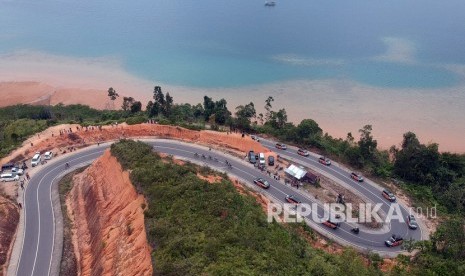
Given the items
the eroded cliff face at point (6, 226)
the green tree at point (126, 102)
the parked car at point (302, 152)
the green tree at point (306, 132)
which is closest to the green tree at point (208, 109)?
the green tree at point (126, 102)

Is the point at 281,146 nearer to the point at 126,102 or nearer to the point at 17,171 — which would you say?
the point at 126,102

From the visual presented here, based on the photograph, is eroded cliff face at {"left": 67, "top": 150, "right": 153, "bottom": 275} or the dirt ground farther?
the dirt ground

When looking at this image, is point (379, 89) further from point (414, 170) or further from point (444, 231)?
point (444, 231)

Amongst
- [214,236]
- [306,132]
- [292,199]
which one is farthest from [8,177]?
[306,132]

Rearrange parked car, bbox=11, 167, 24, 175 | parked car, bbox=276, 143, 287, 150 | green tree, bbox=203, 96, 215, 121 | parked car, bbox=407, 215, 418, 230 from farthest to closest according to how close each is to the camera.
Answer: green tree, bbox=203, 96, 215, 121 → parked car, bbox=276, 143, 287, 150 → parked car, bbox=11, 167, 24, 175 → parked car, bbox=407, 215, 418, 230

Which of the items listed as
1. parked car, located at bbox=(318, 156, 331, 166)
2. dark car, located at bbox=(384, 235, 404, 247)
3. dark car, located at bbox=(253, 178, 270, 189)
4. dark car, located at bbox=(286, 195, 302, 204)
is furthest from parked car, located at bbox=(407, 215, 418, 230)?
dark car, located at bbox=(253, 178, 270, 189)

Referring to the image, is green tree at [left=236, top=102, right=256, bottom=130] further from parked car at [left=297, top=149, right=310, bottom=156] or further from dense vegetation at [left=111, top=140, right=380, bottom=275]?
dense vegetation at [left=111, top=140, right=380, bottom=275]
